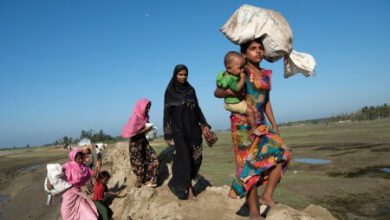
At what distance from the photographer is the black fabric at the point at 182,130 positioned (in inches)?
209

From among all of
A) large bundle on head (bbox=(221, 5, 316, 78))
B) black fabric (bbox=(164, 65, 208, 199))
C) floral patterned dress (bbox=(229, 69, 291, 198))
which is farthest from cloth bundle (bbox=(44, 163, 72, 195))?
large bundle on head (bbox=(221, 5, 316, 78))

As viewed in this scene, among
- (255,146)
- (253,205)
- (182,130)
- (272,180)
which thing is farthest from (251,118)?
(182,130)

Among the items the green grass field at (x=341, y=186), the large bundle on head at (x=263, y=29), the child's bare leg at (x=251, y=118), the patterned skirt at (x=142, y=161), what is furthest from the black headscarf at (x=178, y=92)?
the green grass field at (x=341, y=186)

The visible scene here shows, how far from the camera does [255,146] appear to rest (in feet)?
11.2

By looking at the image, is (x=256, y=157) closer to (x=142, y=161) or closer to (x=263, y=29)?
(x=263, y=29)

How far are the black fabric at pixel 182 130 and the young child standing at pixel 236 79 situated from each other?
6.26ft

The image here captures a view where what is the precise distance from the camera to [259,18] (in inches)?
136

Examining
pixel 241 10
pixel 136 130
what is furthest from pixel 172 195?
pixel 241 10

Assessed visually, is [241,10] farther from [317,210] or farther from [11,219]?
[11,219]

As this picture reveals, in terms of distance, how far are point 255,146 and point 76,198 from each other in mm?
3441

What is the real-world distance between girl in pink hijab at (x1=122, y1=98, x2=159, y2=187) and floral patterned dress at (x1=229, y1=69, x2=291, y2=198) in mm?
2966

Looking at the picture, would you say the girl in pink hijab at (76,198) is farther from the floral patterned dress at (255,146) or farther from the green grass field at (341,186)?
the green grass field at (341,186)

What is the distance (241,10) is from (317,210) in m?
2.41

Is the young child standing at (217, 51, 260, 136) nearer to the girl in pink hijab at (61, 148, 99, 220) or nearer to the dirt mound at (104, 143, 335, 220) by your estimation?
the dirt mound at (104, 143, 335, 220)
